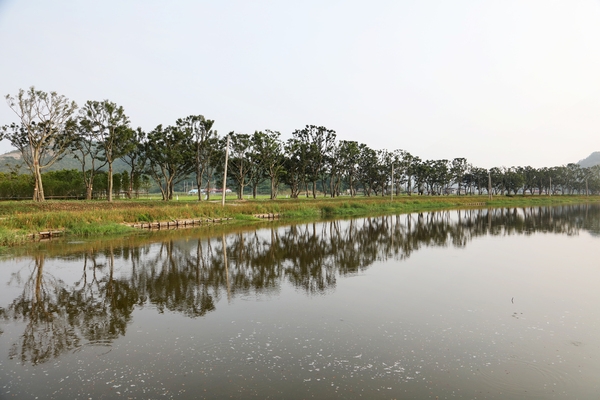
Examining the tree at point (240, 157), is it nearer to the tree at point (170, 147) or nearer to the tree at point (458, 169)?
the tree at point (170, 147)

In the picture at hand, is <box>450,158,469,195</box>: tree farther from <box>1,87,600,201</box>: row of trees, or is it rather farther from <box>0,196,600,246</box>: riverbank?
<box>0,196,600,246</box>: riverbank

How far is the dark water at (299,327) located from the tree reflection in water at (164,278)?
0.06 m

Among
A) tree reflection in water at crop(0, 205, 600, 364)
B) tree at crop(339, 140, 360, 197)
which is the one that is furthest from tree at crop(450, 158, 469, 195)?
tree reflection in water at crop(0, 205, 600, 364)

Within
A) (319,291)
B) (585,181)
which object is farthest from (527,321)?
(585,181)

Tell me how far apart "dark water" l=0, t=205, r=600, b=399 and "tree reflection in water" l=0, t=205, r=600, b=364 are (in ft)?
0.18

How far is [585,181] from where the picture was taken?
120 m

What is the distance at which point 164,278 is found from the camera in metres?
11.0

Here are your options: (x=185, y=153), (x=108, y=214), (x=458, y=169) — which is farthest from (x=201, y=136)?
(x=458, y=169)

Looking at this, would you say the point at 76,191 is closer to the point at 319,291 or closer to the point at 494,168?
the point at 319,291

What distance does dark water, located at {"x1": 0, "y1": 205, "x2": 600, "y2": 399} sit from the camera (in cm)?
498

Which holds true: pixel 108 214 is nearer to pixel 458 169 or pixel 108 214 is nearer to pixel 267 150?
pixel 267 150

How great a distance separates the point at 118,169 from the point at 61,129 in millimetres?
97159

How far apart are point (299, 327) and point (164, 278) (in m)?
5.40

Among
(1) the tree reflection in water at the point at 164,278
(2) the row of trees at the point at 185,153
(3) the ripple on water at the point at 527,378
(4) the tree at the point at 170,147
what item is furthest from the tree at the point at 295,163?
(3) the ripple on water at the point at 527,378
